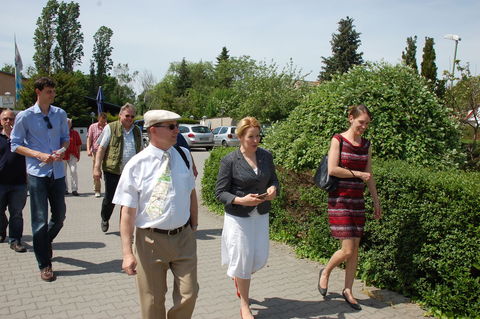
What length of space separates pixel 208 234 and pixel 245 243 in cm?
334

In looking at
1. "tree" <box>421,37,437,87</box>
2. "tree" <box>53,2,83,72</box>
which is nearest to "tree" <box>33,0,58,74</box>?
"tree" <box>53,2,83,72</box>

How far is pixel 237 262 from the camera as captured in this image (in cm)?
384

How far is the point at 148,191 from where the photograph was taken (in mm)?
2994

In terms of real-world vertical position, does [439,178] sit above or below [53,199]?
above

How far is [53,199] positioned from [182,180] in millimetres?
2514

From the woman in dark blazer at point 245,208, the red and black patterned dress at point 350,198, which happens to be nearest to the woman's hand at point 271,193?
the woman in dark blazer at point 245,208

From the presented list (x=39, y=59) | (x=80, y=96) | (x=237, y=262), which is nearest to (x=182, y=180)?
(x=237, y=262)

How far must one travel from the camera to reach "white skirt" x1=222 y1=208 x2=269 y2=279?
12.6ft

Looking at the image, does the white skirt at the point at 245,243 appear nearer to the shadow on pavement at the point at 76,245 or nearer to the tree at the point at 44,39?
the shadow on pavement at the point at 76,245

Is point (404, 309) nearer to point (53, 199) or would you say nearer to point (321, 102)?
point (321, 102)

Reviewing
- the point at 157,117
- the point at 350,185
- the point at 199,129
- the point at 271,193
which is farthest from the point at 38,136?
the point at 199,129

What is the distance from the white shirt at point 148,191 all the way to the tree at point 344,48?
145 feet

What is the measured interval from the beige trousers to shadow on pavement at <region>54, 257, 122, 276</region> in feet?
7.67

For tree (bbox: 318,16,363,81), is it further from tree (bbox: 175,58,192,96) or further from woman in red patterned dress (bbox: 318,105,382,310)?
woman in red patterned dress (bbox: 318,105,382,310)
